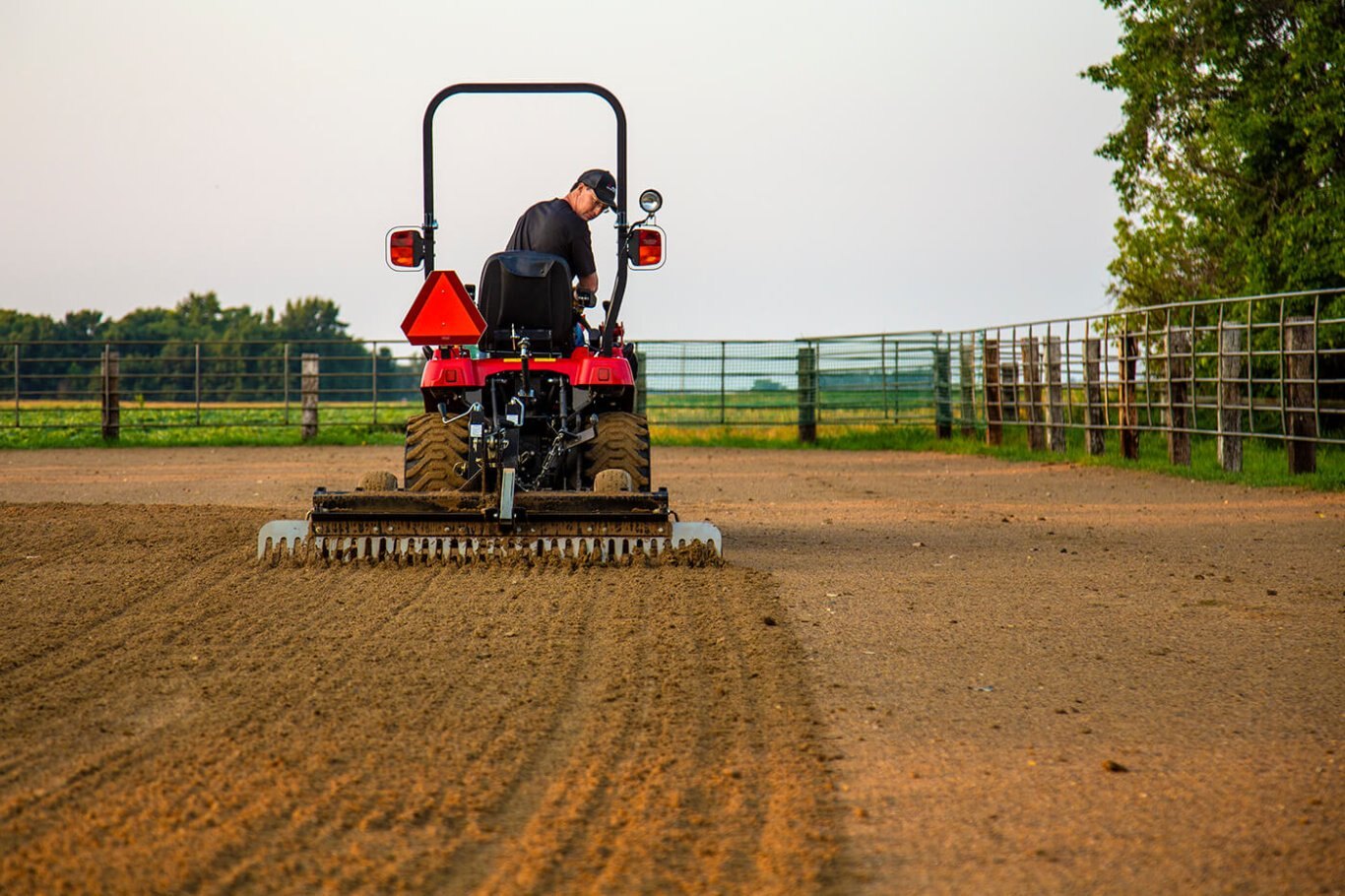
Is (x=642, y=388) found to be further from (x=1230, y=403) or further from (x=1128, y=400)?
(x=1230, y=403)

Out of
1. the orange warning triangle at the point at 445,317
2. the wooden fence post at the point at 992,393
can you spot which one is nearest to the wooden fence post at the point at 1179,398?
the wooden fence post at the point at 992,393

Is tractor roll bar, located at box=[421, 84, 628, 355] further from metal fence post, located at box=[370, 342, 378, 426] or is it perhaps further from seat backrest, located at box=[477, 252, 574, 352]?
metal fence post, located at box=[370, 342, 378, 426]

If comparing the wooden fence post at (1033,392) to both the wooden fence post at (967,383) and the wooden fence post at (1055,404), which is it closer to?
the wooden fence post at (1055,404)

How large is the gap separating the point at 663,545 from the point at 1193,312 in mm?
9996

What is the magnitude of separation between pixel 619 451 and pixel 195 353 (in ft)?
61.5

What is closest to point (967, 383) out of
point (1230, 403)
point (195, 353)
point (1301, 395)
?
point (1230, 403)

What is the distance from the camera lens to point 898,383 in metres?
25.2

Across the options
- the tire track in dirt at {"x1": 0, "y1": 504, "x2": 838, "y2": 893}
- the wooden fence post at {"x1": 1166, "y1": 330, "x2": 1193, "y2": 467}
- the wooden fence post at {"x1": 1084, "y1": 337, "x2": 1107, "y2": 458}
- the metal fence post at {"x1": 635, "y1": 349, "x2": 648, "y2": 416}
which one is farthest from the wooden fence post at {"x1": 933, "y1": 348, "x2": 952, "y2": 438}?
the tire track in dirt at {"x1": 0, "y1": 504, "x2": 838, "y2": 893}

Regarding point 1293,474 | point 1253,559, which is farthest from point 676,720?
point 1293,474

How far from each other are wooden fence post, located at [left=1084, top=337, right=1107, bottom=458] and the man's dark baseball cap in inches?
433

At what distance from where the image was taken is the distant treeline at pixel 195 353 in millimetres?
24594

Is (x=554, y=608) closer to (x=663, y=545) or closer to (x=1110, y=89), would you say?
(x=663, y=545)

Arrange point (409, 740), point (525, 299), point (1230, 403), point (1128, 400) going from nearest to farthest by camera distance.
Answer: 1. point (409, 740)
2. point (525, 299)
3. point (1230, 403)
4. point (1128, 400)

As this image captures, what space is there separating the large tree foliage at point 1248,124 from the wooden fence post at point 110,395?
16.0m
